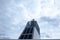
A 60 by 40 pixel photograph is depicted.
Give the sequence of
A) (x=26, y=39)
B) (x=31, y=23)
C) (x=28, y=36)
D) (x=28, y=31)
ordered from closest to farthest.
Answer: (x=26, y=39), (x=28, y=36), (x=28, y=31), (x=31, y=23)

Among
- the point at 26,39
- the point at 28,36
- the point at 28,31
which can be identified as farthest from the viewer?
the point at 28,31

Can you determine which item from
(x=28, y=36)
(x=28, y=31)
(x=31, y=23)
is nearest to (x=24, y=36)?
(x=28, y=36)

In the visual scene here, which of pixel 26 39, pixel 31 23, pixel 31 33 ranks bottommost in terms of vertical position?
pixel 26 39

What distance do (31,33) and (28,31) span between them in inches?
249

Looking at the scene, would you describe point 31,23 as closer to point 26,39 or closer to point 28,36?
point 28,36

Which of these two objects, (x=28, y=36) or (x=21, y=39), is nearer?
(x=21, y=39)

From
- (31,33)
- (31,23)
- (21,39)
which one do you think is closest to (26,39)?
(21,39)

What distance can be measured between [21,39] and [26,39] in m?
5.29

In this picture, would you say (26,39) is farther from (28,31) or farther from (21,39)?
(28,31)

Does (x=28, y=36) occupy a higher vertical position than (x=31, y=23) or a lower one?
lower

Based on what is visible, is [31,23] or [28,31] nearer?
[28,31]

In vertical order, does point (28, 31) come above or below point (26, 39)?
above

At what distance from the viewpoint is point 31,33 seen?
102 metres

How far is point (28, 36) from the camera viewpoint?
96500mm
